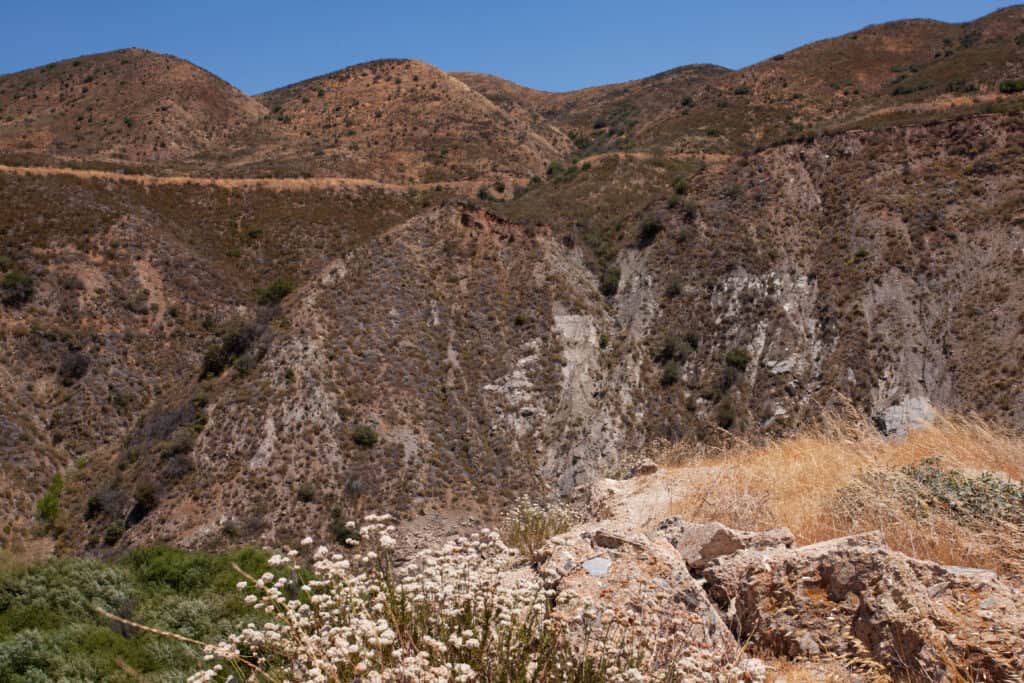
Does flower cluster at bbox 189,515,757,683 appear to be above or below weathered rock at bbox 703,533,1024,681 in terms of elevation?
above

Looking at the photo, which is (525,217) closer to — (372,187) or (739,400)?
(739,400)

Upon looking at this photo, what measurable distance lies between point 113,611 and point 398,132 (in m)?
63.7

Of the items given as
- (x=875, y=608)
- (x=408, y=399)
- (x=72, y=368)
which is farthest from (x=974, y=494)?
(x=72, y=368)

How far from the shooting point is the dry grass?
5.22 metres

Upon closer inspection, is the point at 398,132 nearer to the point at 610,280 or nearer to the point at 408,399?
the point at 610,280

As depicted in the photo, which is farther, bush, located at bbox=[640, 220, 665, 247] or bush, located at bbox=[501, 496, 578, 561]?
bush, located at bbox=[640, 220, 665, 247]

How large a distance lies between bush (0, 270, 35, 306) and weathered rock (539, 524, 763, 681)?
37.8m

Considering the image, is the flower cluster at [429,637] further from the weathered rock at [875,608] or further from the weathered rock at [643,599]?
the weathered rock at [875,608]

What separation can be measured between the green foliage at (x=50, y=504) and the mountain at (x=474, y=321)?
18 cm

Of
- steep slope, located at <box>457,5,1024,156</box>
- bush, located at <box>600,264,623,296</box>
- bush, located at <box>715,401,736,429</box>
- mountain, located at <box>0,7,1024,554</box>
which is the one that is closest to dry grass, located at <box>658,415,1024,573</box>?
mountain, located at <box>0,7,1024,554</box>

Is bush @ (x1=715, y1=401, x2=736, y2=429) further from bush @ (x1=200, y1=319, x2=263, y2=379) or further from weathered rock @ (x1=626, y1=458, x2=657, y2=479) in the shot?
bush @ (x1=200, y1=319, x2=263, y2=379)

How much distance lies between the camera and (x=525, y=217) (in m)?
38.0

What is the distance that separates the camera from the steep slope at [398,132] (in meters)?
62.6

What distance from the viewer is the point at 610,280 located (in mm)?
35781
